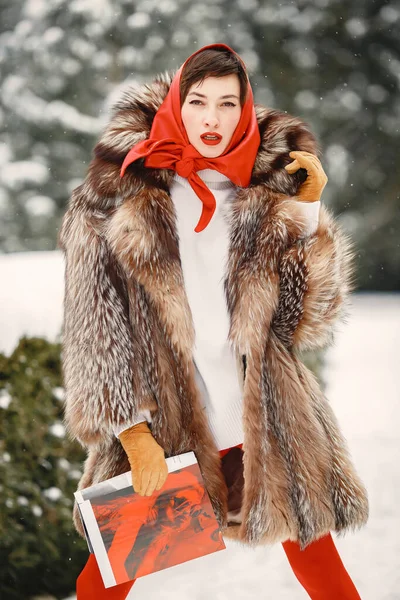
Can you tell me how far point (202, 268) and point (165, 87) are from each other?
1.64 ft

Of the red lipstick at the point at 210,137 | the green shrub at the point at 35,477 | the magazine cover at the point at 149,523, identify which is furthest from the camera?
the green shrub at the point at 35,477

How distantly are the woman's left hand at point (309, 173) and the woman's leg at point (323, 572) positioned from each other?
0.83 metres

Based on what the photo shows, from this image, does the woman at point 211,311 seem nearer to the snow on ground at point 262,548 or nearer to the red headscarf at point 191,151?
the red headscarf at point 191,151

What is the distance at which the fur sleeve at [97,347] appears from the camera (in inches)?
56.2

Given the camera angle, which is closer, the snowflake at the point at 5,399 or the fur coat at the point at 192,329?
the fur coat at the point at 192,329

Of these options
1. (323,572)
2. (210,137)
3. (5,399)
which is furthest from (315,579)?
(5,399)

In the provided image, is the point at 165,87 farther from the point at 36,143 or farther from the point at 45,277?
the point at 36,143

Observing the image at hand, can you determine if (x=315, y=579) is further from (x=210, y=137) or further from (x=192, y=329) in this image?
(x=210, y=137)

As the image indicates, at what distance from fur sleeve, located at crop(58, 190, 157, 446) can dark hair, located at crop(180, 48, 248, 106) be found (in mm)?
390

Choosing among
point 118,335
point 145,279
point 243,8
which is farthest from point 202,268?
point 243,8

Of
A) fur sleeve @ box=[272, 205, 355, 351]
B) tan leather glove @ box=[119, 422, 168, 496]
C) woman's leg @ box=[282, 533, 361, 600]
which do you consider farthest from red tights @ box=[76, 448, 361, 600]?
fur sleeve @ box=[272, 205, 355, 351]

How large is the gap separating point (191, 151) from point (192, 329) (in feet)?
1.38

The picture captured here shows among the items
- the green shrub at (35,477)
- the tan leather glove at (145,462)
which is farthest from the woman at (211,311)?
the green shrub at (35,477)

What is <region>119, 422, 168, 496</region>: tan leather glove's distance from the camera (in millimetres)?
1414
